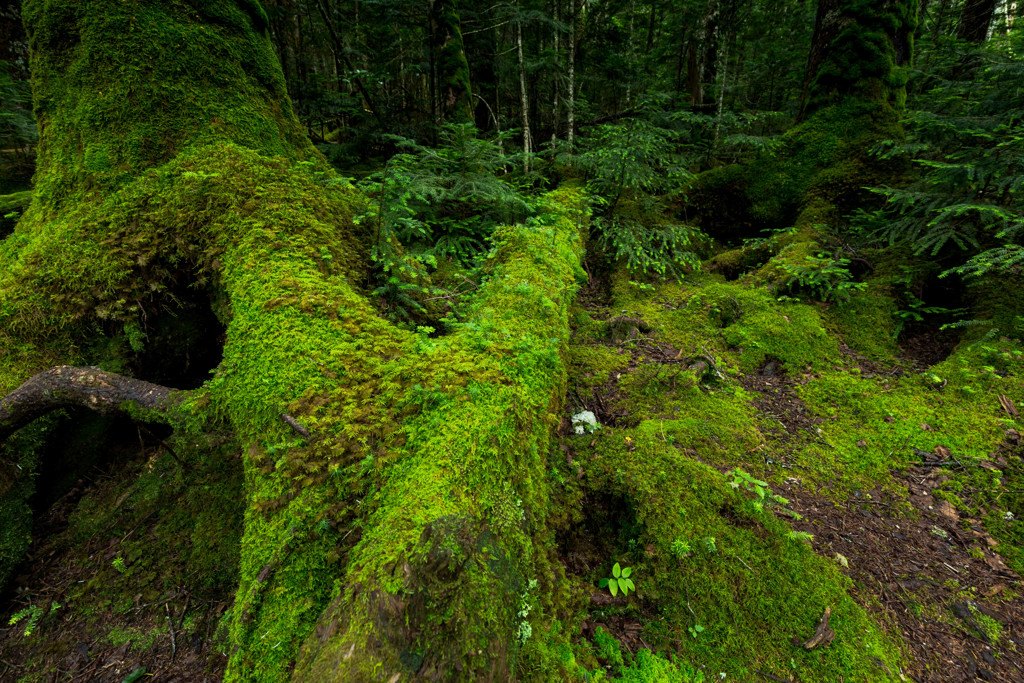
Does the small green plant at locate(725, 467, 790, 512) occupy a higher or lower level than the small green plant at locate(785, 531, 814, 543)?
higher

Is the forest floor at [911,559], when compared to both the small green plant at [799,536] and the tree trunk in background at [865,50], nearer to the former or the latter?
the small green plant at [799,536]

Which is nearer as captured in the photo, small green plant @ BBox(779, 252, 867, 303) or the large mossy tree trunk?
the large mossy tree trunk

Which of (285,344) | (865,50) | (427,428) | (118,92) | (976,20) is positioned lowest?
(427,428)

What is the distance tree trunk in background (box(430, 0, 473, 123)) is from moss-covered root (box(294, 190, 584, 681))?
859cm

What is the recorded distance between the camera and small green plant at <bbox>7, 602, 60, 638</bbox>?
2.64 meters

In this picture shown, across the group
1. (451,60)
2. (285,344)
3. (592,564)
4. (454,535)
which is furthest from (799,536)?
(451,60)

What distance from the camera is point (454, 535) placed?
1.63 meters

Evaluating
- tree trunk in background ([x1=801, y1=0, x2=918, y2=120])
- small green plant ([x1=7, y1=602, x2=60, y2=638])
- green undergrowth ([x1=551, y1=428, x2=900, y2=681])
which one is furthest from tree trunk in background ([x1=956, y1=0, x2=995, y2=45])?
small green plant ([x1=7, y1=602, x2=60, y2=638])

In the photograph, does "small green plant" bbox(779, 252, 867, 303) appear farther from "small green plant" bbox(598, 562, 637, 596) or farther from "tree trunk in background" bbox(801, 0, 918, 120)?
"small green plant" bbox(598, 562, 637, 596)

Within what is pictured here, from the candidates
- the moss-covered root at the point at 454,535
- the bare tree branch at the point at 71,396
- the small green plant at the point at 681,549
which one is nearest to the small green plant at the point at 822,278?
the small green plant at the point at 681,549

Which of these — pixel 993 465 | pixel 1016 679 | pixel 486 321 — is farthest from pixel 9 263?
pixel 993 465

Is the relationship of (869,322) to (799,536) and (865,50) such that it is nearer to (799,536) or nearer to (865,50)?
(799,536)

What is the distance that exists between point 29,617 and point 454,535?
3414 millimetres

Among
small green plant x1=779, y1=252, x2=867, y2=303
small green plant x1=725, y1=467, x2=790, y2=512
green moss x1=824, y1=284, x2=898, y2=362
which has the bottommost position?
small green plant x1=725, y1=467, x2=790, y2=512
